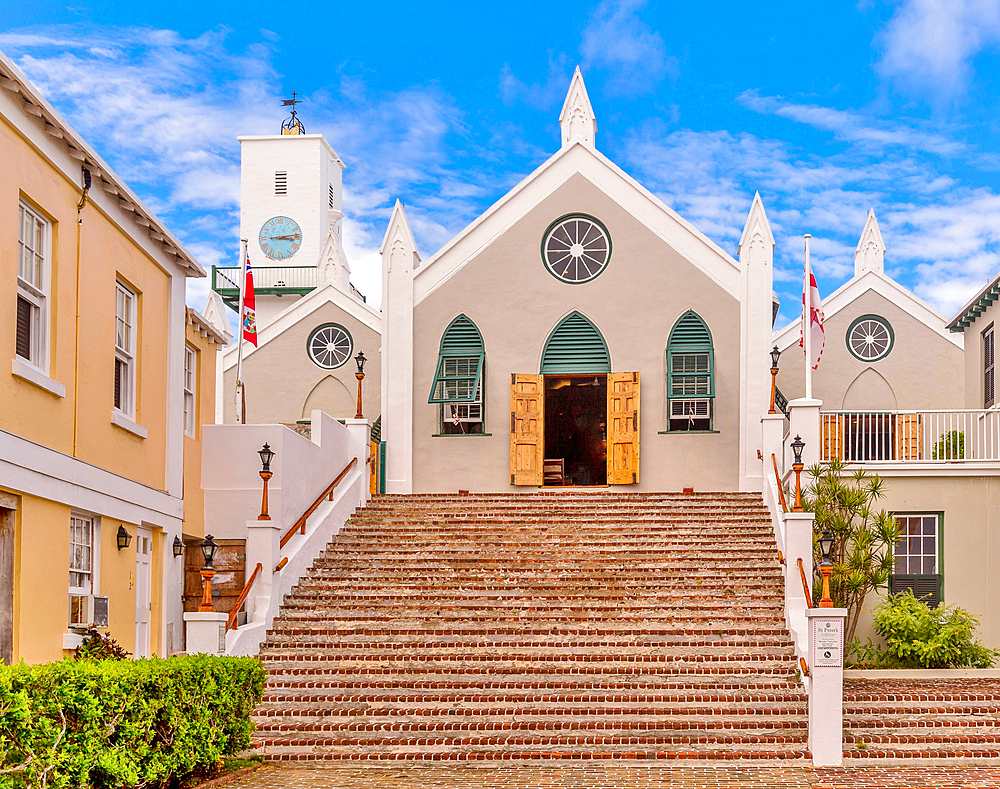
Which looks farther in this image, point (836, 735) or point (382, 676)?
point (382, 676)

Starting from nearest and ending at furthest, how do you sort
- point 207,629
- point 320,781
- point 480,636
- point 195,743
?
point 195,743
point 320,781
point 207,629
point 480,636

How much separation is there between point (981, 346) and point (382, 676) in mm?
13272

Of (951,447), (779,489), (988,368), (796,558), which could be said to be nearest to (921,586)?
(951,447)

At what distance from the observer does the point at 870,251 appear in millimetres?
28406

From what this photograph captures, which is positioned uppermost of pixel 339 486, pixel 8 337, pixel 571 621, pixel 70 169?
pixel 70 169

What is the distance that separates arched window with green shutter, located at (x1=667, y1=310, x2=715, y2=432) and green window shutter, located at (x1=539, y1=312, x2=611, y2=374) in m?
1.36

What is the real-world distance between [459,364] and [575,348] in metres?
2.35

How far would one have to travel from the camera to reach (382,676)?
14.5 metres

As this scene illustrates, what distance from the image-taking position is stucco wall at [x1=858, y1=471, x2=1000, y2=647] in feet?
58.3

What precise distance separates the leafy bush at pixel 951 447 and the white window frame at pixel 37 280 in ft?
43.3

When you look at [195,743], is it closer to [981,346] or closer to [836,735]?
[836,735]

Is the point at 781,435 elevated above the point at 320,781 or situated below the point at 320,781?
above

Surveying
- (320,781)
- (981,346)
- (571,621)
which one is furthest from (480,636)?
(981,346)

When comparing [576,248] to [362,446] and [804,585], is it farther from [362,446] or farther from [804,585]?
[804,585]
